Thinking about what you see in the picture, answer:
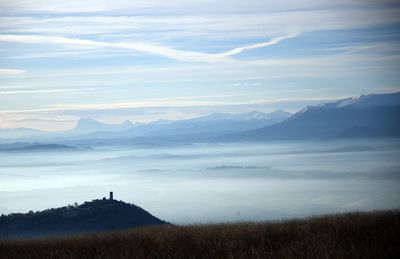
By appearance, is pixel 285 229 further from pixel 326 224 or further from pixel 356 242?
pixel 356 242

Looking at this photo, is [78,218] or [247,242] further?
[78,218]

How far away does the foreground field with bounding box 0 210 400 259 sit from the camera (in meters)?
12.7

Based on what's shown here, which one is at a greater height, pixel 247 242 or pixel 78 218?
pixel 78 218

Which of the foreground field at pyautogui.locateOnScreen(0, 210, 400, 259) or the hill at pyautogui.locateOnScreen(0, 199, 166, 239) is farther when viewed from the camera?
the hill at pyautogui.locateOnScreen(0, 199, 166, 239)

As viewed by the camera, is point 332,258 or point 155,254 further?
point 155,254

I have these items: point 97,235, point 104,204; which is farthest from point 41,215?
point 97,235

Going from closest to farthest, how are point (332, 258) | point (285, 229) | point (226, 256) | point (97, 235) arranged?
point (332, 258) < point (226, 256) < point (285, 229) < point (97, 235)

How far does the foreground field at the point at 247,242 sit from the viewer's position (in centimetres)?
1268

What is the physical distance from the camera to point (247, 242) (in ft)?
46.5

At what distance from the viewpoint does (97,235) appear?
16562mm

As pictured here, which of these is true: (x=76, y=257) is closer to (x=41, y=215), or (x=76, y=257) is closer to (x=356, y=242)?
(x=356, y=242)

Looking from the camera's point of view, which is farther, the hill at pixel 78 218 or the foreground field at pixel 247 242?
the hill at pixel 78 218

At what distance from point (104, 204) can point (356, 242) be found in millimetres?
104165

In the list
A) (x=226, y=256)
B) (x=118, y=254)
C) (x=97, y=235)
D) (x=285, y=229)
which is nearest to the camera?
(x=226, y=256)
